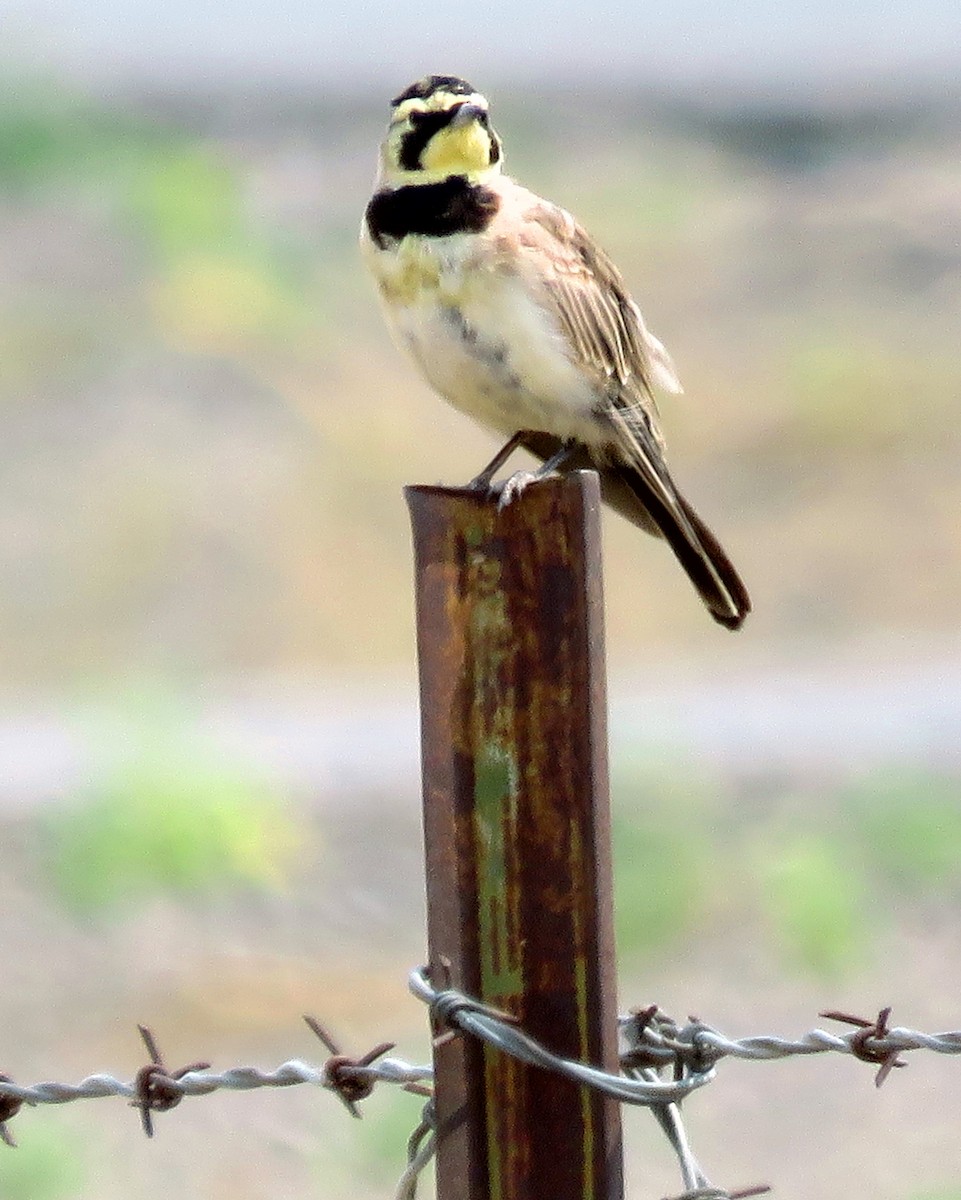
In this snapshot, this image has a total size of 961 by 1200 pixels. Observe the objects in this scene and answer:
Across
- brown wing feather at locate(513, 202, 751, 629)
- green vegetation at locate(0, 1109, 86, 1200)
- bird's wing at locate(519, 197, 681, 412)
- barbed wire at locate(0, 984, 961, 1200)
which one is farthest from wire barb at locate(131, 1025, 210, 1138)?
green vegetation at locate(0, 1109, 86, 1200)

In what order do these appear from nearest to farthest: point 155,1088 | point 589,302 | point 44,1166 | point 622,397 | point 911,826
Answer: point 155,1088, point 589,302, point 622,397, point 44,1166, point 911,826

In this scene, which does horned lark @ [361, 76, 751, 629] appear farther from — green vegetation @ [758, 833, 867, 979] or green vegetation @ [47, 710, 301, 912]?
green vegetation @ [47, 710, 301, 912]

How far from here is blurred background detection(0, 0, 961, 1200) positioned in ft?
28.7

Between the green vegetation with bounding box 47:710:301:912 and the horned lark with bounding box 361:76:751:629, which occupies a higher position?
the horned lark with bounding box 361:76:751:629

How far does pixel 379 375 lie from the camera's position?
1627 centimetres

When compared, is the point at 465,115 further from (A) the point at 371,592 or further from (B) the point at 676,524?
(A) the point at 371,592

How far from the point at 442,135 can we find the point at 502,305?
0.39 metres

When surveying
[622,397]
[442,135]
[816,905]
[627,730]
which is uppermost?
[442,135]

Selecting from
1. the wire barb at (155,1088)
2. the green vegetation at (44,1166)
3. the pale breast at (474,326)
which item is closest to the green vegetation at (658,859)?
the green vegetation at (44,1166)

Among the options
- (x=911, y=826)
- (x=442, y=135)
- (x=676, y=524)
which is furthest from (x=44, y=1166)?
(x=911, y=826)

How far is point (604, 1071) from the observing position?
325cm

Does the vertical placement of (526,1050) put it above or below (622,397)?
below

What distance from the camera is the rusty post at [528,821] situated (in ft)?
10.5

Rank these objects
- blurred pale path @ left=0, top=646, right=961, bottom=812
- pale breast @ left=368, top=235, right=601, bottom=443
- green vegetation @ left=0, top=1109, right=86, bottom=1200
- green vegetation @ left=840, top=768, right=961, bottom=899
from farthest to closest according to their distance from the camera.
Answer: blurred pale path @ left=0, top=646, right=961, bottom=812, green vegetation @ left=840, top=768, right=961, bottom=899, green vegetation @ left=0, top=1109, right=86, bottom=1200, pale breast @ left=368, top=235, right=601, bottom=443
